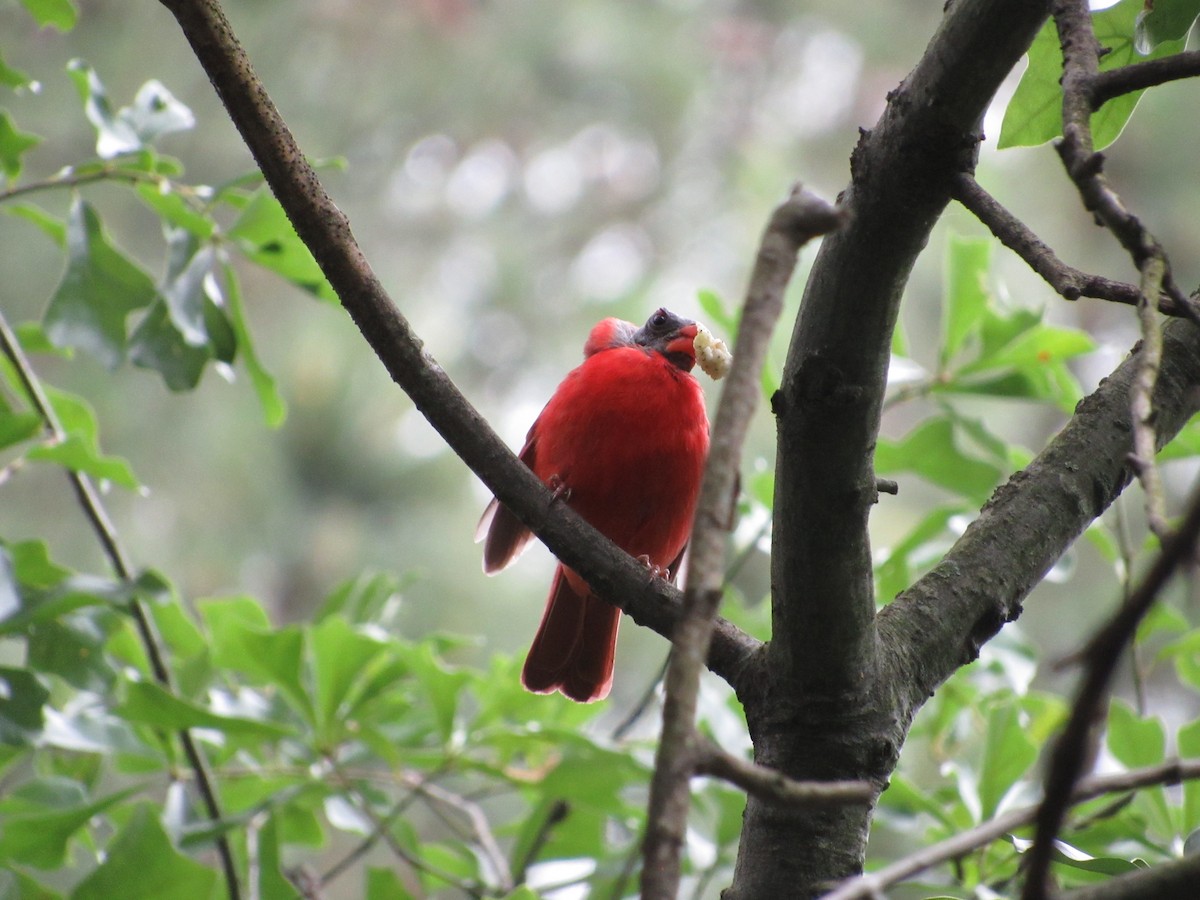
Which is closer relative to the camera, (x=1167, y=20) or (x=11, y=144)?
(x=1167, y=20)

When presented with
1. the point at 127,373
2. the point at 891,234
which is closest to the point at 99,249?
the point at 891,234

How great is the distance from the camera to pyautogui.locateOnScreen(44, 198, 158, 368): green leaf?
259 centimetres

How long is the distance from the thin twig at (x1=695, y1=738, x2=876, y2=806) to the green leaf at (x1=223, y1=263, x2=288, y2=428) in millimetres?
2006

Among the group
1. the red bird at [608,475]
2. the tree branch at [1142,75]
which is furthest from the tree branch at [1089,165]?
the red bird at [608,475]

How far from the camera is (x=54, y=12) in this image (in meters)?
2.44

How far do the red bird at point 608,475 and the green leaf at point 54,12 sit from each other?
163cm

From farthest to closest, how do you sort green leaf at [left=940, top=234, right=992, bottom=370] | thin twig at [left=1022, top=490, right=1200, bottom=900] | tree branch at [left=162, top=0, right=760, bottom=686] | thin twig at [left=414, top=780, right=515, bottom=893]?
green leaf at [left=940, top=234, right=992, bottom=370] < thin twig at [left=414, top=780, right=515, bottom=893] < tree branch at [left=162, top=0, right=760, bottom=686] < thin twig at [left=1022, top=490, right=1200, bottom=900]

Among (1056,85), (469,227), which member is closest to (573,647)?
(1056,85)

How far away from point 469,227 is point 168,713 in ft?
28.5

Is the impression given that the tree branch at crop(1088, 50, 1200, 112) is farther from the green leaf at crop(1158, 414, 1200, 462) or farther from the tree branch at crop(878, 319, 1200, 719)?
the green leaf at crop(1158, 414, 1200, 462)

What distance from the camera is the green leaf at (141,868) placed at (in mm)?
2312

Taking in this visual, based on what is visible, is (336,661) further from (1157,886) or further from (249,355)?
(1157,886)

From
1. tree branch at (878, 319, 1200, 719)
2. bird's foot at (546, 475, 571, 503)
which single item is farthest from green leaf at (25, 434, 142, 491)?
tree branch at (878, 319, 1200, 719)

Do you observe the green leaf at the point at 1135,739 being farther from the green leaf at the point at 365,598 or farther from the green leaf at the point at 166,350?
the green leaf at the point at 166,350
